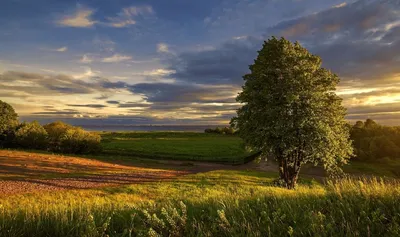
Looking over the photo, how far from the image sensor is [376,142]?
60000mm

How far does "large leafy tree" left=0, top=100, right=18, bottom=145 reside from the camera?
185 ft

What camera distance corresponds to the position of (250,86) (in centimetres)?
2616

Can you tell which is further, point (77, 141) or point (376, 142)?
point (376, 142)

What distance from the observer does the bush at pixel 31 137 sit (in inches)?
2168

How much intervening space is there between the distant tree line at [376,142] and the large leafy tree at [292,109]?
39338 mm

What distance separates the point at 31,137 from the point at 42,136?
2.04 m

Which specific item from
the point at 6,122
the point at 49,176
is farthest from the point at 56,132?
the point at 49,176

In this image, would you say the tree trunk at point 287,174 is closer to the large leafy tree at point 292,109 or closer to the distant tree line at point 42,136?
the large leafy tree at point 292,109

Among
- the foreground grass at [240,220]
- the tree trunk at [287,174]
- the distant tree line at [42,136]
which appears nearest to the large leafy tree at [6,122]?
the distant tree line at [42,136]

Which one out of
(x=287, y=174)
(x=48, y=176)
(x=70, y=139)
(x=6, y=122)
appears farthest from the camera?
(x=6, y=122)

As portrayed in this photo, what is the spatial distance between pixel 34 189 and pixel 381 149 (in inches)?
2564

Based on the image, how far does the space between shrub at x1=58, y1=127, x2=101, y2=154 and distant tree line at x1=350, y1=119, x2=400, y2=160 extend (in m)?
58.7

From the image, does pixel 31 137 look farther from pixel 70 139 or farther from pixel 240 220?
pixel 240 220

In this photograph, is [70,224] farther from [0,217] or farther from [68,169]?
[68,169]
